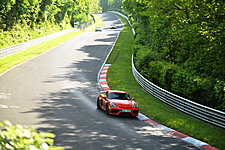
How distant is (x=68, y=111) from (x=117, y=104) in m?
2.52

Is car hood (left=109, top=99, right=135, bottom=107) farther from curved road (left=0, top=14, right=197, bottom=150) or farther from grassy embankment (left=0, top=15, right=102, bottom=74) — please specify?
grassy embankment (left=0, top=15, right=102, bottom=74)

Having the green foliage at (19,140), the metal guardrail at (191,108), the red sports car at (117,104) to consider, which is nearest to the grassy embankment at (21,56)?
the red sports car at (117,104)

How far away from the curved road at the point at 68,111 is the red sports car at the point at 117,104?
36cm

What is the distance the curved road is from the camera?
1014 cm

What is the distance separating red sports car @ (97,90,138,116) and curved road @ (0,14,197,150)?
355mm

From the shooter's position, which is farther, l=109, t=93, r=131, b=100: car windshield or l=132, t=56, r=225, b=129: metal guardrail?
l=109, t=93, r=131, b=100: car windshield

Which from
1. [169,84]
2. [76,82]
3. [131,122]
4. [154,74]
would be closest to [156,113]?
[131,122]

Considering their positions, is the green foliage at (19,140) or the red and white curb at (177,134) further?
the red and white curb at (177,134)

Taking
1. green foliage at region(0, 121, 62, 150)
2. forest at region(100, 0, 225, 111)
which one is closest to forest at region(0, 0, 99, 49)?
forest at region(100, 0, 225, 111)

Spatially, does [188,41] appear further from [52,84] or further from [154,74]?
[52,84]

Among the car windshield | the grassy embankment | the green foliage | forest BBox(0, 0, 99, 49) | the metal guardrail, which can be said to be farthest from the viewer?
forest BBox(0, 0, 99, 49)

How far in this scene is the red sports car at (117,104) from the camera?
46.3ft

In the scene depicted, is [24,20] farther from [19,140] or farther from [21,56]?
[19,140]

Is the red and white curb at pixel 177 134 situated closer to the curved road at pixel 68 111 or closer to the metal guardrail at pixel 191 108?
the curved road at pixel 68 111
